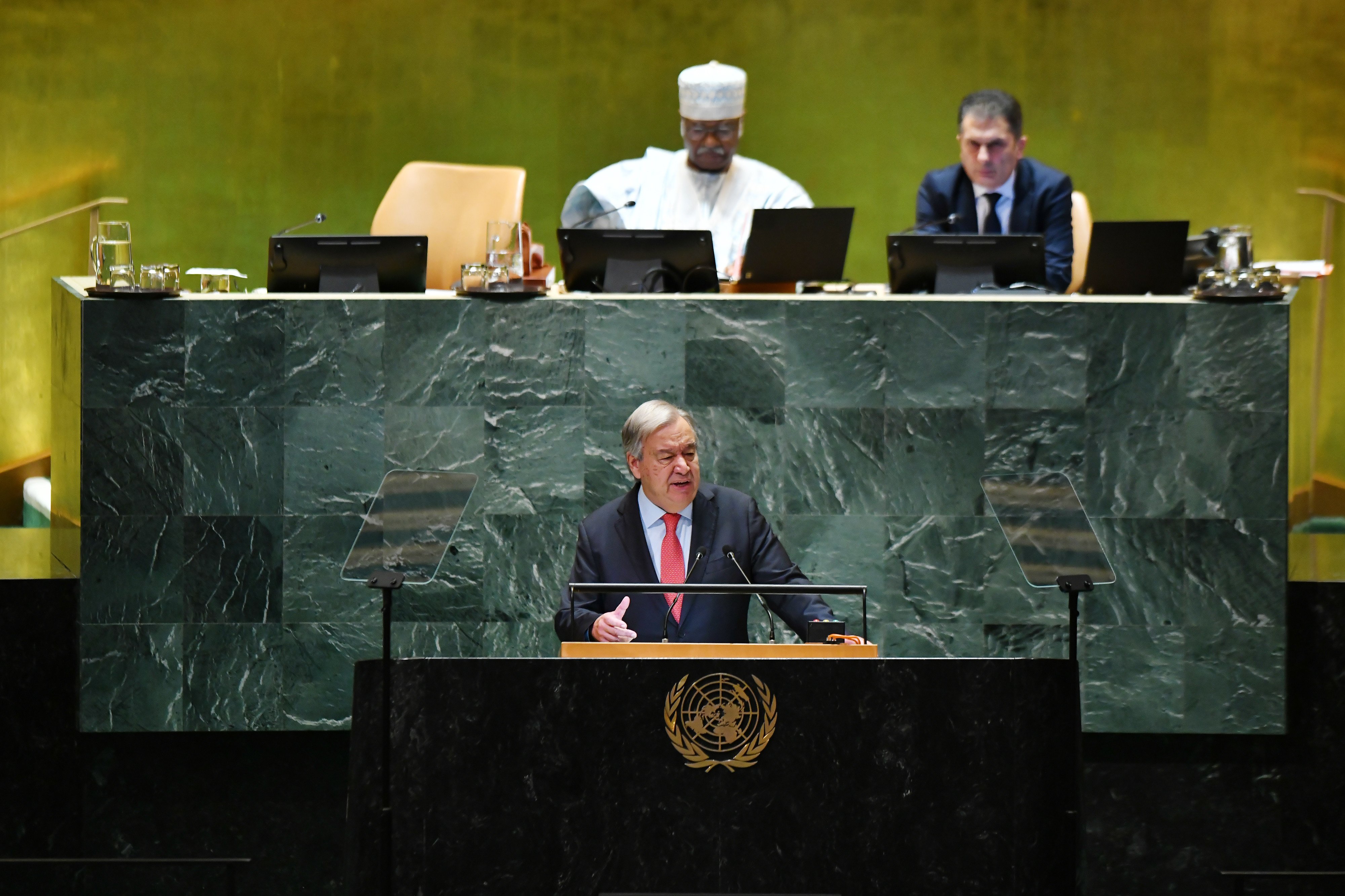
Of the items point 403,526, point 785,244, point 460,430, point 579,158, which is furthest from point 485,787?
point 579,158

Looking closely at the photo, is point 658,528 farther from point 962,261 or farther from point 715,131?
point 715,131

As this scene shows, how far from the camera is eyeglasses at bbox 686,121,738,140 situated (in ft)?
19.5

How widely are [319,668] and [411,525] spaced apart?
4.54 ft

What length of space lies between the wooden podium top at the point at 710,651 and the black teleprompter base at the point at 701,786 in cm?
4

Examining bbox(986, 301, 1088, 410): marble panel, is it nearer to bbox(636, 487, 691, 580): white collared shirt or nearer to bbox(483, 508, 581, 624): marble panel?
bbox(636, 487, 691, 580): white collared shirt

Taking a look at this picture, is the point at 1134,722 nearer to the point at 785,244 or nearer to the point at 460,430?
the point at 785,244

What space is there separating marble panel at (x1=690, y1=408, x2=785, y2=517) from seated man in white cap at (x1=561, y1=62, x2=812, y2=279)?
70.2 inches

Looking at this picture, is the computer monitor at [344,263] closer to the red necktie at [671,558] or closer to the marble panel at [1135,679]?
the red necktie at [671,558]

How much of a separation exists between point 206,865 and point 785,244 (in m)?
2.48

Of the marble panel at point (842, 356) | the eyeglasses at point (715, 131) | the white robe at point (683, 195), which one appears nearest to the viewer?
the marble panel at point (842, 356)

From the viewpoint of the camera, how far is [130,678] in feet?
13.8

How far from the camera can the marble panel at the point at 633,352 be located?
4297mm

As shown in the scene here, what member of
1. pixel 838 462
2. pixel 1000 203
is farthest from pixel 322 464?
pixel 1000 203

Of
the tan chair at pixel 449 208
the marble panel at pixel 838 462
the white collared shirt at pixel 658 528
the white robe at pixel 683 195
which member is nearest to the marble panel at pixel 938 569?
the marble panel at pixel 838 462
